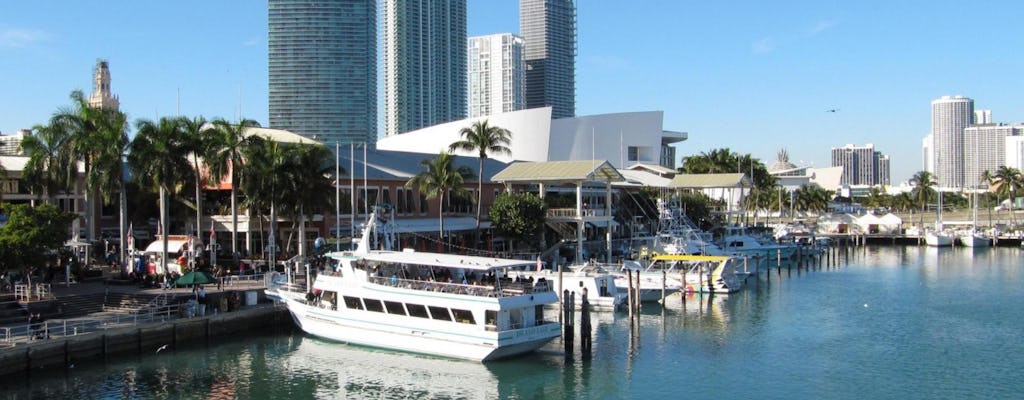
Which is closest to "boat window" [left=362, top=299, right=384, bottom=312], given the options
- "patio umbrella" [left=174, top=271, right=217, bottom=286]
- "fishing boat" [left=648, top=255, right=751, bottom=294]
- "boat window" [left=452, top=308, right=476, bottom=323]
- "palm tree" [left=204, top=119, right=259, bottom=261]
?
"boat window" [left=452, top=308, right=476, bottom=323]

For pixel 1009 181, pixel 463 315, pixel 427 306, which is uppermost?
pixel 1009 181

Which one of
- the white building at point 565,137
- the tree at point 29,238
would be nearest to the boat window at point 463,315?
the tree at point 29,238

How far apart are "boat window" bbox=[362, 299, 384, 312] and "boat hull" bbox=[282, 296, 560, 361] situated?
53 centimetres

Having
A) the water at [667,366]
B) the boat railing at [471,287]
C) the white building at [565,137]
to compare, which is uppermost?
the white building at [565,137]

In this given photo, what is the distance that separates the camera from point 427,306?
122ft

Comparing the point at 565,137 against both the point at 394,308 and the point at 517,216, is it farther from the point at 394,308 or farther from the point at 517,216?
the point at 394,308

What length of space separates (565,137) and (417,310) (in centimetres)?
9425

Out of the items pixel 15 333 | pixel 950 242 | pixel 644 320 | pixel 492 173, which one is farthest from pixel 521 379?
pixel 950 242

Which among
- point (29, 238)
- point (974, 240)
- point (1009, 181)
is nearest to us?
point (29, 238)

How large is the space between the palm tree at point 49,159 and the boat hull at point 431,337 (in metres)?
19.1

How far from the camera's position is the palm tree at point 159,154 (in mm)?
48469

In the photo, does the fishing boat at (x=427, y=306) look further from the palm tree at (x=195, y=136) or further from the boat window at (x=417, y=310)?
the palm tree at (x=195, y=136)

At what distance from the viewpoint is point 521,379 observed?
34.5 metres

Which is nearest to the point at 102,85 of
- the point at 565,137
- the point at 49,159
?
the point at 565,137
